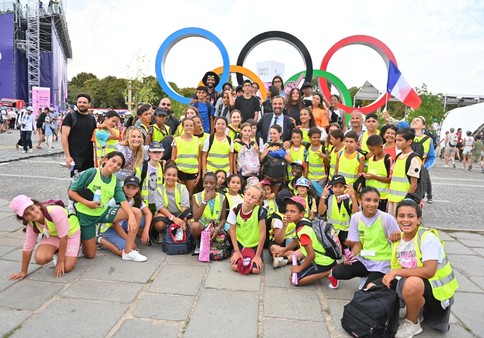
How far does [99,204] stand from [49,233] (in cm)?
58

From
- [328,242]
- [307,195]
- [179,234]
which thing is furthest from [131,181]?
[328,242]

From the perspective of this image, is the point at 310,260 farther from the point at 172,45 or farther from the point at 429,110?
the point at 429,110

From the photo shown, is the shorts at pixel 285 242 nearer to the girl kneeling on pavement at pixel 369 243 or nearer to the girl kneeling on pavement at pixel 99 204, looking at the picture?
the girl kneeling on pavement at pixel 369 243

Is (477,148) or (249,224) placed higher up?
(477,148)

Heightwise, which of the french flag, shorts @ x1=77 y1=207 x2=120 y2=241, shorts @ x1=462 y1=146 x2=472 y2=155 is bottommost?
shorts @ x1=77 y1=207 x2=120 y2=241

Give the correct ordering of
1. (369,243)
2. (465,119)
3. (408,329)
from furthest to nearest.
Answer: (465,119) < (369,243) < (408,329)

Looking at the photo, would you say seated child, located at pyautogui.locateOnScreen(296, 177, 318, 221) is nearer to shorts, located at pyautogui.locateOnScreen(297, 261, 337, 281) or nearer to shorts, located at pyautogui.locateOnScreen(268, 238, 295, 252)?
shorts, located at pyautogui.locateOnScreen(268, 238, 295, 252)

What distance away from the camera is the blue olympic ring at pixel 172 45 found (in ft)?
28.7

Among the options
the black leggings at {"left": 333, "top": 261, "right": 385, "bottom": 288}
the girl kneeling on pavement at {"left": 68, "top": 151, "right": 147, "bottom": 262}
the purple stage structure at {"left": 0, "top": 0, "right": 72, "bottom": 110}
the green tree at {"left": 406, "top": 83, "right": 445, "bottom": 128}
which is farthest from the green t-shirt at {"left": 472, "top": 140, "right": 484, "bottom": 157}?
the purple stage structure at {"left": 0, "top": 0, "right": 72, "bottom": 110}

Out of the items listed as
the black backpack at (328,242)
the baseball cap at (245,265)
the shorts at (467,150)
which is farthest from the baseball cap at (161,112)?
the shorts at (467,150)

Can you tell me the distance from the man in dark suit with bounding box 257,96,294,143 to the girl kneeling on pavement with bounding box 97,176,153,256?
2436mm

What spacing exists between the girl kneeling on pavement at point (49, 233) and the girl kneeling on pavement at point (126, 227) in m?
0.52

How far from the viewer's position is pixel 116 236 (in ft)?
14.7

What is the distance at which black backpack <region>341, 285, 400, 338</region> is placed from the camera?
2.73 metres
